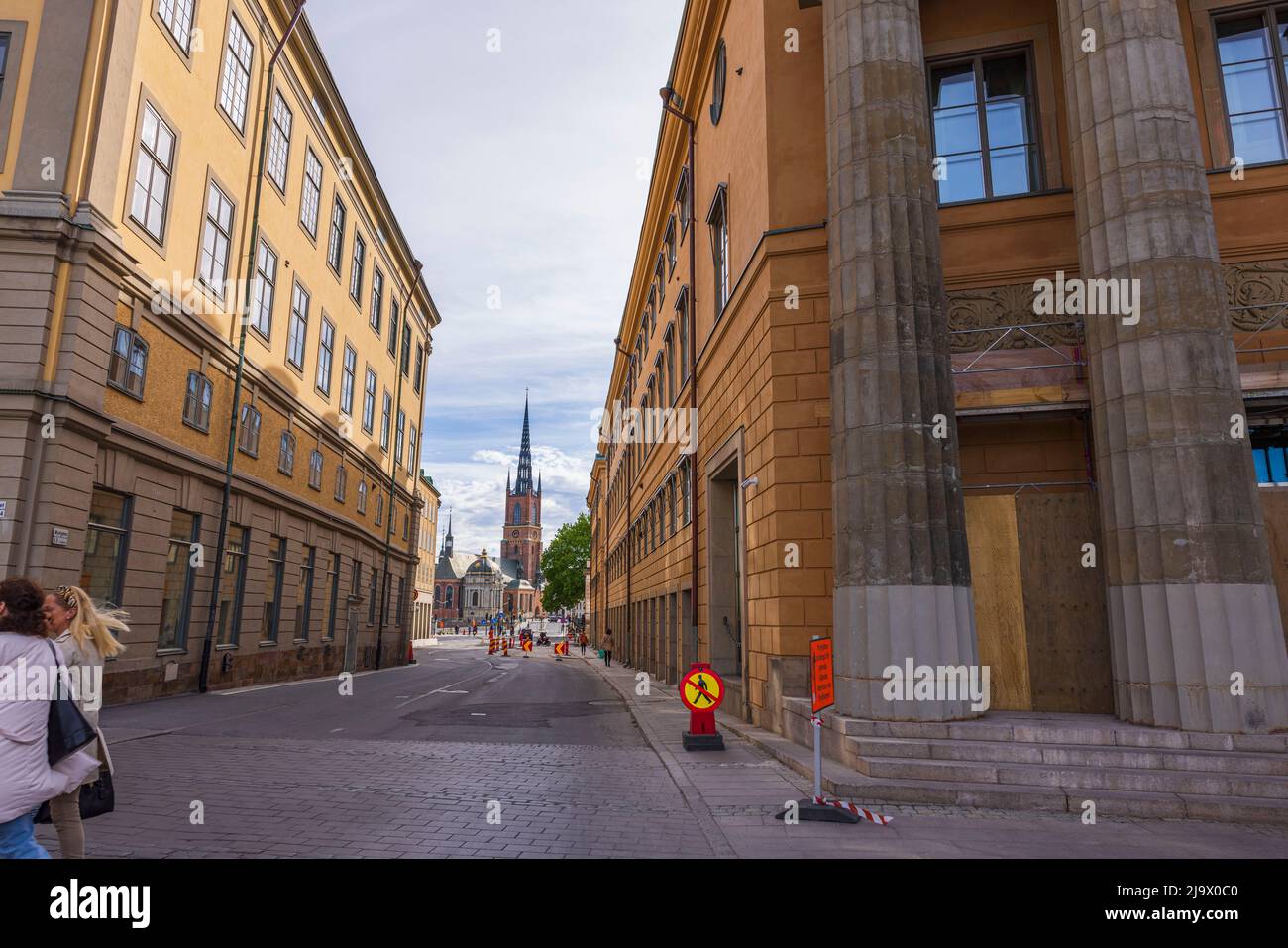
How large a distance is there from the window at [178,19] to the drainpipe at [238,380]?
432 cm

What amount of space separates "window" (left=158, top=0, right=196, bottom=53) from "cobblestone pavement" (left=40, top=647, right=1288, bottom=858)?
14944mm

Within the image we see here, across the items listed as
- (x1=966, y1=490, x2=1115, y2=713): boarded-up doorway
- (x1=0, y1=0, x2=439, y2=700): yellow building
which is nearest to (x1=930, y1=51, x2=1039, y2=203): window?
(x1=966, y1=490, x2=1115, y2=713): boarded-up doorway

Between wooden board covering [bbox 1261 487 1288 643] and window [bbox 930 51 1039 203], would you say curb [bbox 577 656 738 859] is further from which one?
window [bbox 930 51 1039 203]

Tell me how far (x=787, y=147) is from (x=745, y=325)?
2.95 m

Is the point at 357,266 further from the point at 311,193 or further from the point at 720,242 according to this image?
the point at 720,242

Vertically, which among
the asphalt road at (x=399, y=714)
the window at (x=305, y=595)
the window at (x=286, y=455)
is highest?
the window at (x=286, y=455)

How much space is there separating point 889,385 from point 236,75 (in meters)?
20.7

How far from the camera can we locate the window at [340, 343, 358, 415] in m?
31.2

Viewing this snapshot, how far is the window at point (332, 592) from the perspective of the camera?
29109 millimetres

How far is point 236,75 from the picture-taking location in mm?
20922

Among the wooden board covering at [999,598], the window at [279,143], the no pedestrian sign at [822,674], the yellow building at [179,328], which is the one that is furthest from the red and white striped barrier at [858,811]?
the window at [279,143]

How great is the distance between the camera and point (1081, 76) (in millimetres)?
10109

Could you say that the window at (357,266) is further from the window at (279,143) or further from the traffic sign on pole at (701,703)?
the traffic sign on pole at (701,703)
